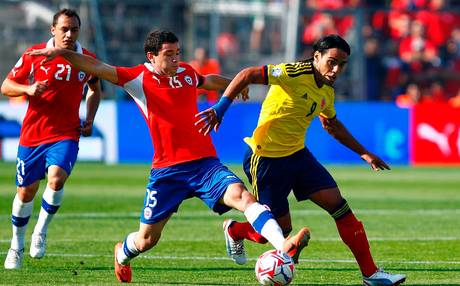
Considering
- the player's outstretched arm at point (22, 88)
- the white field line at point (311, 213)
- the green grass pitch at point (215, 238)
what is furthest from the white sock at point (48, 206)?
the white field line at point (311, 213)

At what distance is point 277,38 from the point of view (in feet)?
99.7

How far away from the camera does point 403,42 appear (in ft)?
102

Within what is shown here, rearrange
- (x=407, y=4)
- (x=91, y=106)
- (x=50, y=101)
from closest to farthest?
(x=50, y=101) → (x=91, y=106) → (x=407, y=4)

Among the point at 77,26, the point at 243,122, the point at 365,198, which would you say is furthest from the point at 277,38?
the point at 77,26

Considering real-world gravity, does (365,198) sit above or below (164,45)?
below

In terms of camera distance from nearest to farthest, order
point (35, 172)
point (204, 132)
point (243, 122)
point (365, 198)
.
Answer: point (204, 132) → point (35, 172) → point (365, 198) → point (243, 122)

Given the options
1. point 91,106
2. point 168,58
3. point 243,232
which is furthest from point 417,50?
point 168,58

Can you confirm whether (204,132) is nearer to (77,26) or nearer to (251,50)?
(77,26)

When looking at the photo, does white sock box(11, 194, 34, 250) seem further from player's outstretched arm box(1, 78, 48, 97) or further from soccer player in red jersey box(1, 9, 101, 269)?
player's outstretched arm box(1, 78, 48, 97)

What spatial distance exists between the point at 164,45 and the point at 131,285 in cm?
196

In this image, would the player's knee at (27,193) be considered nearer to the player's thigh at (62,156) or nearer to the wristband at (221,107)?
the player's thigh at (62,156)

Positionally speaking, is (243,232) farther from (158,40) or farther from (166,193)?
(158,40)

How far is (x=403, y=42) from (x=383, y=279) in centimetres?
2298

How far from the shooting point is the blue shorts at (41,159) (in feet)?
34.4
